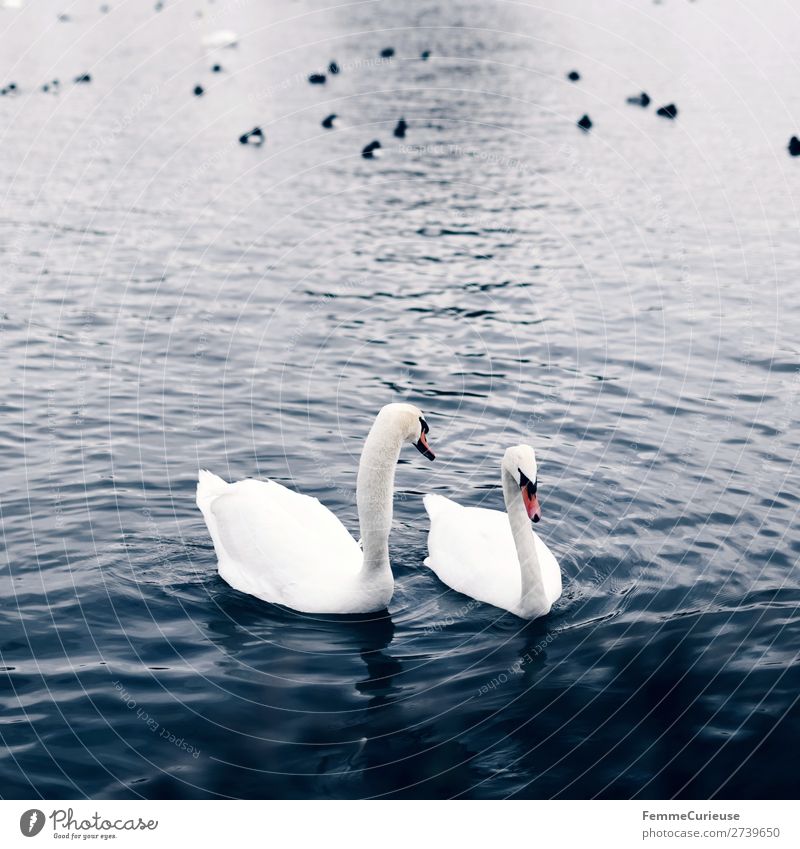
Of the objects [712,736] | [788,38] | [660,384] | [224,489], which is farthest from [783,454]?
[788,38]

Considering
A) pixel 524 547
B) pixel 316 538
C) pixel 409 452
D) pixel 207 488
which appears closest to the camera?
pixel 524 547

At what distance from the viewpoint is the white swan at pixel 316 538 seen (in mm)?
9695

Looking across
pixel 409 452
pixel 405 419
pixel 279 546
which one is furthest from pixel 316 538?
pixel 409 452

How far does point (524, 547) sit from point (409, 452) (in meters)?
4.84

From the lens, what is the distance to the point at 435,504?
1220cm

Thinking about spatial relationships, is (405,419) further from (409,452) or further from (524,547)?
(409,452)

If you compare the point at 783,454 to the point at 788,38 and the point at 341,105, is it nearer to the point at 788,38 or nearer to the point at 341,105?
the point at 341,105

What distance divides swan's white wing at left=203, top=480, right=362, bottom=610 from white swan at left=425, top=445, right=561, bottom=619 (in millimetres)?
1057

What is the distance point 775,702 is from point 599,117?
39.2 metres

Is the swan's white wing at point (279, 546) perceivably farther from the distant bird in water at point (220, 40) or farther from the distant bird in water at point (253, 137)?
the distant bird in water at point (220, 40)

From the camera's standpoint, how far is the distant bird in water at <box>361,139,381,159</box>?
116 ft

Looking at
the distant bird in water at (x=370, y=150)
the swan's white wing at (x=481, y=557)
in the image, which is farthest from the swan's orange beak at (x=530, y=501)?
the distant bird in water at (x=370, y=150)

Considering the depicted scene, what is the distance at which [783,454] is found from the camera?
14.2 meters

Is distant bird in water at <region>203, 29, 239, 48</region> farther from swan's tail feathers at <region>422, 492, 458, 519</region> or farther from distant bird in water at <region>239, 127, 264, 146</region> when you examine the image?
swan's tail feathers at <region>422, 492, 458, 519</region>
